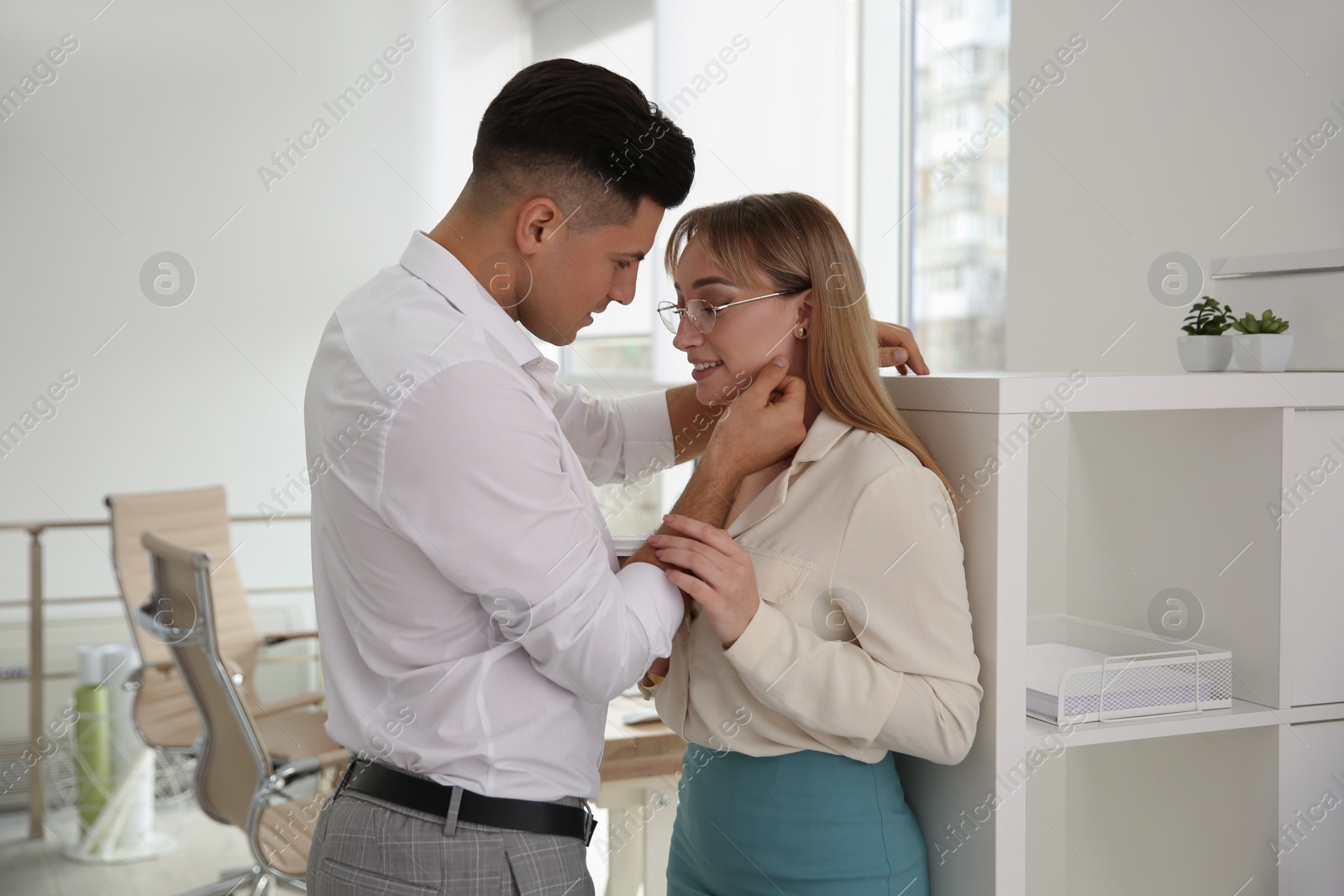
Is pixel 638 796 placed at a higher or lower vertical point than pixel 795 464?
lower

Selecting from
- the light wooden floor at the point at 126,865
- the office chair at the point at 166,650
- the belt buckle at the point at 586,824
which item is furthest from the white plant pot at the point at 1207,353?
the office chair at the point at 166,650

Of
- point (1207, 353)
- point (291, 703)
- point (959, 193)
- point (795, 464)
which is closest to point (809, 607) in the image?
point (795, 464)

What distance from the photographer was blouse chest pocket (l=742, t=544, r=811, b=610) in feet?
4.03

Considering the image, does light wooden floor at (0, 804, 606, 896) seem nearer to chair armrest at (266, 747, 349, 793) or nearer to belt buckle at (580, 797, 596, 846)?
chair armrest at (266, 747, 349, 793)

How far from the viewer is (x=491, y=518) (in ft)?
3.44

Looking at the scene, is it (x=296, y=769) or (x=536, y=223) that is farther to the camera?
(x=296, y=769)

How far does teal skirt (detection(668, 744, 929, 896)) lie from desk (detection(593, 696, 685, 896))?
0.79 m

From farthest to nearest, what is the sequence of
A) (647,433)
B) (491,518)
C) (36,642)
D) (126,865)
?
Answer: 1. (36,642)
2. (126,865)
3. (647,433)
4. (491,518)

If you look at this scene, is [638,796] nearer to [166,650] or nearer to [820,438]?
[820,438]

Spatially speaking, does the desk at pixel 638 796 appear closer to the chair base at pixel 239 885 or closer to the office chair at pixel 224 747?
the office chair at pixel 224 747

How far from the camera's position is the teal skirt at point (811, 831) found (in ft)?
4.00

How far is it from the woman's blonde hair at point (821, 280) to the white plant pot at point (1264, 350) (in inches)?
17.6

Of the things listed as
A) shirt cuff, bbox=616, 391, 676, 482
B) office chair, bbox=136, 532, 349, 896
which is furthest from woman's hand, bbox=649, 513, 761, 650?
office chair, bbox=136, 532, 349, 896

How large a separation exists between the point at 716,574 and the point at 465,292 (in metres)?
0.41
